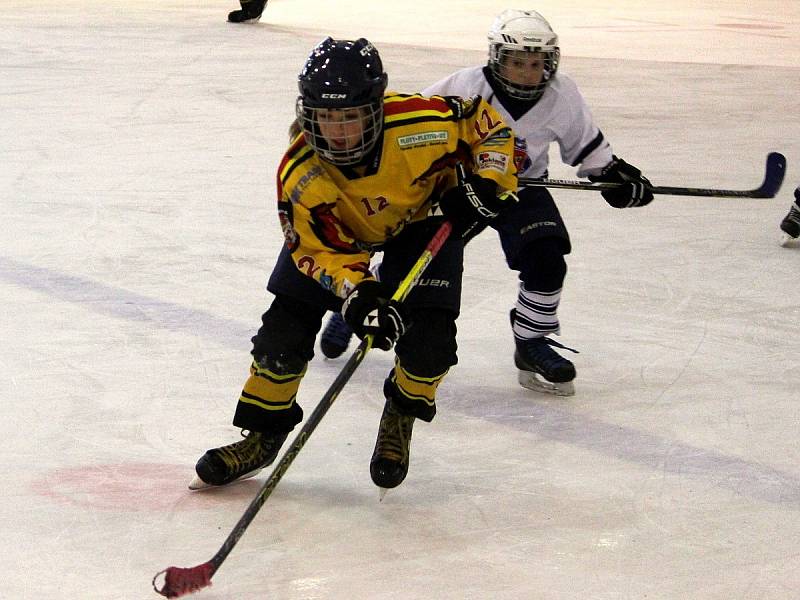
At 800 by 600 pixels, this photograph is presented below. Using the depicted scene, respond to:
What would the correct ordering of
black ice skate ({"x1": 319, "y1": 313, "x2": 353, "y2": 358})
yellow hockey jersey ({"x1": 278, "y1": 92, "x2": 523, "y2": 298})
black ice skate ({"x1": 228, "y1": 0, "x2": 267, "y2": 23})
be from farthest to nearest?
black ice skate ({"x1": 228, "y1": 0, "x2": 267, "y2": 23}) → black ice skate ({"x1": 319, "y1": 313, "x2": 353, "y2": 358}) → yellow hockey jersey ({"x1": 278, "y1": 92, "x2": 523, "y2": 298})

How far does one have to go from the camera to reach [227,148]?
537 centimetres

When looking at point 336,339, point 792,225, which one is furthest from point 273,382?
point 792,225

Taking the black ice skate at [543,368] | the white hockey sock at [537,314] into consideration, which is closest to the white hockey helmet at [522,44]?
the white hockey sock at [537,314]

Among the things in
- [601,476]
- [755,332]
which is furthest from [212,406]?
[755,332]

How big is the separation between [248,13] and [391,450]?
709 cm

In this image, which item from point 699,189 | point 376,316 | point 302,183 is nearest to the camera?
point 376,316

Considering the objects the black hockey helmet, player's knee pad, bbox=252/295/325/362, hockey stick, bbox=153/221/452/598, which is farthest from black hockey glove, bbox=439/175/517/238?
player's knee pad, bbox=252/295/325/362

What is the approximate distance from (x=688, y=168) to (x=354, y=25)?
4554 mm

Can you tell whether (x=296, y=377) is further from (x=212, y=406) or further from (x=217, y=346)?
(x=217, y=346)

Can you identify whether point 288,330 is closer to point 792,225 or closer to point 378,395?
point 378,395

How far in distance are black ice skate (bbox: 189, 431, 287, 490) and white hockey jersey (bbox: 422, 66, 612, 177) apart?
104 centimetres

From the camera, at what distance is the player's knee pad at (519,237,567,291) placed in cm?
302

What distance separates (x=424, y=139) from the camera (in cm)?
243

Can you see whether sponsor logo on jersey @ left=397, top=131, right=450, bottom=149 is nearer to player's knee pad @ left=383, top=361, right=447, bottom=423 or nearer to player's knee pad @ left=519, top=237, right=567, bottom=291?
player's knee pad @ left=383, top=361, right=447, bottom=423
